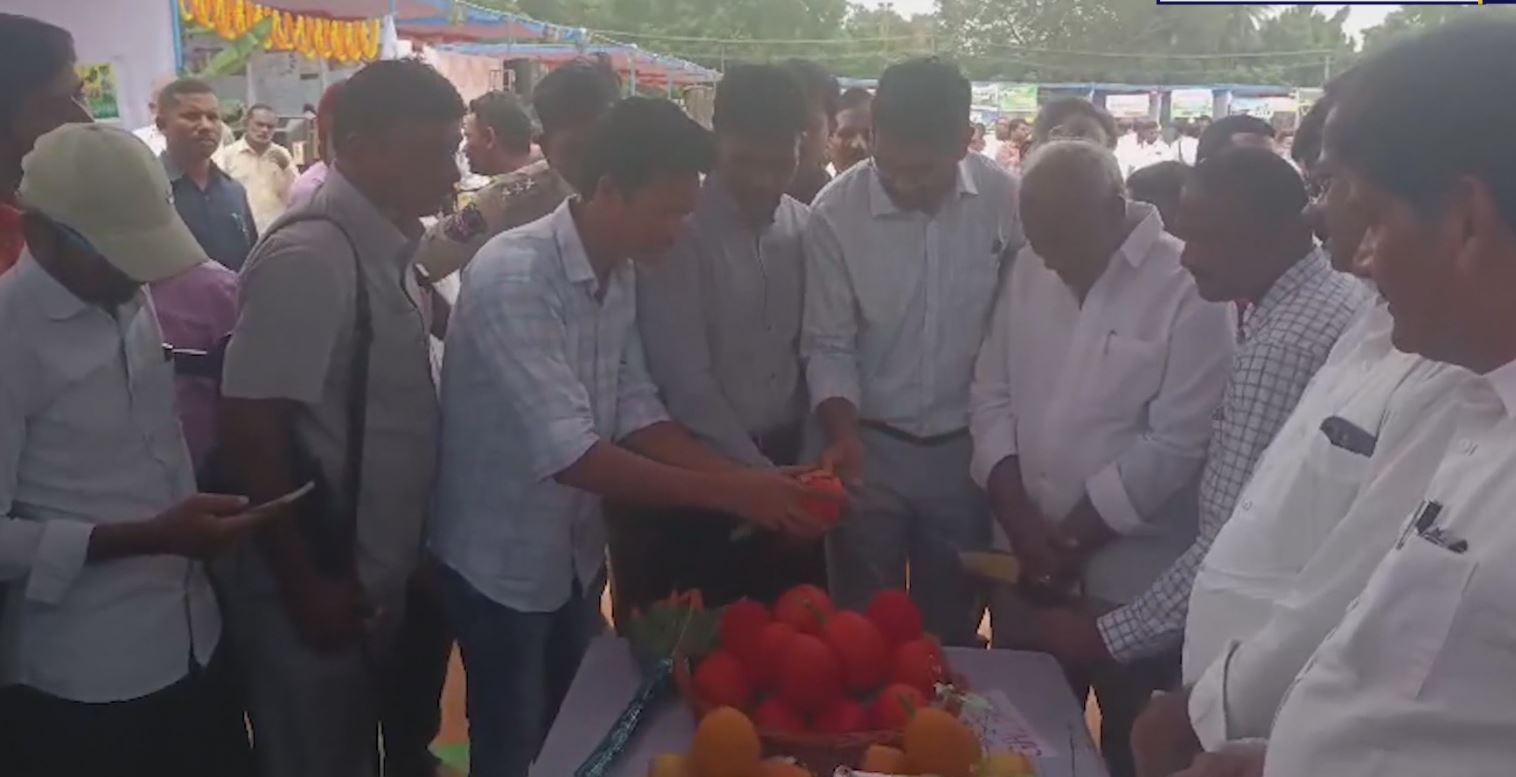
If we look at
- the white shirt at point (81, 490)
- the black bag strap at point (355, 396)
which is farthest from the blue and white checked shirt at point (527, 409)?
the white shirt at point (81, 490)

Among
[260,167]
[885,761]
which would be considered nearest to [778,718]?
[885,761]

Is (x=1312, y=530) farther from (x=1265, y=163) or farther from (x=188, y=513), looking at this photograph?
(x=188, y=513)

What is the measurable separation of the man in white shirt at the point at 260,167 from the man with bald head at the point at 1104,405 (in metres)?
4.90

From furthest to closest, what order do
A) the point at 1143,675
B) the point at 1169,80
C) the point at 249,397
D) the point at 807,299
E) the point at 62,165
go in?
1. the point at 1169,80
2. the point at 807,299
3. the point at 1143,675
4. the point at 249,397
5. the point at 62,165

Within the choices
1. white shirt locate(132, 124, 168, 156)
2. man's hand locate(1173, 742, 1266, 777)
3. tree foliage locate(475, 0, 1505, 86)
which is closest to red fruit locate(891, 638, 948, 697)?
man's hand locate(1173, 742, 1266, 777)

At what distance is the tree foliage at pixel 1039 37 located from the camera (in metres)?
35.8

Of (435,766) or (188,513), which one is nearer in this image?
(188,513)

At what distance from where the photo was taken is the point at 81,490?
179 centimetres

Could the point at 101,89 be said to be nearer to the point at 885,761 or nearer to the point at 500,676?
the point at 500,676

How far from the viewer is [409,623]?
2.37 metres

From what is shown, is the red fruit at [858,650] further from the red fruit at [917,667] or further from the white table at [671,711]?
the white table at [671,711]

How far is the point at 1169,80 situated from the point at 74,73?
36699 millimetres

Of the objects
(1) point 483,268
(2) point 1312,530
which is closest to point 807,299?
(1) point 483,268

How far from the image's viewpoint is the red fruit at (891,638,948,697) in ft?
5.70
